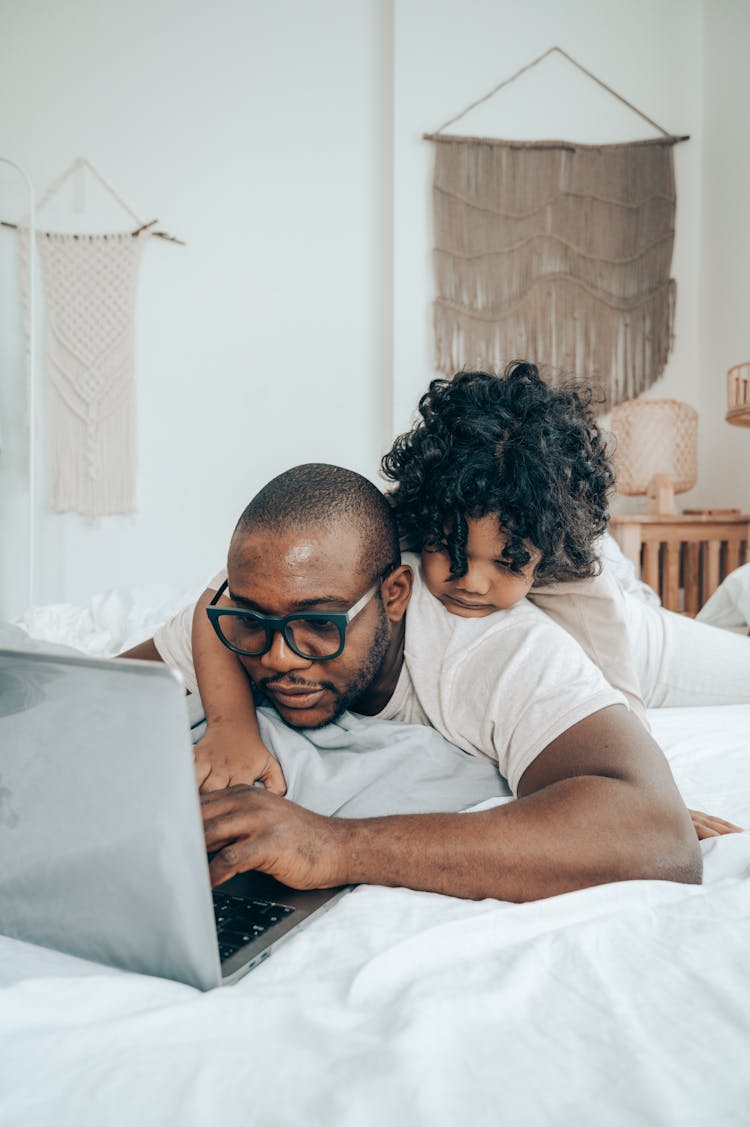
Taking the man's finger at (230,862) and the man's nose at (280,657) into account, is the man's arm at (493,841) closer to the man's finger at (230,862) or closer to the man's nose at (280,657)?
the man's finger at (230,862)

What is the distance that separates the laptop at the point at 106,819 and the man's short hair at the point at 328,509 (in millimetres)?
497

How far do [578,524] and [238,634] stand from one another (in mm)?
470

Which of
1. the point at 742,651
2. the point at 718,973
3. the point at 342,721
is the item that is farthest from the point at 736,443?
the point at 718,973

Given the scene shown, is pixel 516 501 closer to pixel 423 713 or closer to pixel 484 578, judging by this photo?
pixel 484 578

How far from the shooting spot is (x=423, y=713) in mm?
1123

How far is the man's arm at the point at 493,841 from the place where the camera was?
76 centimetres

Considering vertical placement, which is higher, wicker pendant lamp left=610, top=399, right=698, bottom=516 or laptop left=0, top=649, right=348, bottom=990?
wicker pendant lamp left=610, top=399, right=698, bottom=516

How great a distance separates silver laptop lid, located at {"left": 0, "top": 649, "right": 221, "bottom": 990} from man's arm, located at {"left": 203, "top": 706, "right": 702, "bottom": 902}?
0.14m

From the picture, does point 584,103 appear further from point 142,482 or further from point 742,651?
point 742,651

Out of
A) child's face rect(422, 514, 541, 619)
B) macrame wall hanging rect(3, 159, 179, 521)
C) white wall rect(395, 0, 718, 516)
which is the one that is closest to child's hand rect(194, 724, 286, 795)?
child's face rect(422, 514, 541, 619)

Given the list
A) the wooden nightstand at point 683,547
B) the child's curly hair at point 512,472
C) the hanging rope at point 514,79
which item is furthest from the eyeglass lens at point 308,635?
the hanging rope at point 514,79

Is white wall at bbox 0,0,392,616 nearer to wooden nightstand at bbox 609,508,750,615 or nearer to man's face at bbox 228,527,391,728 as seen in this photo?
wooden nightstand at bbox 609,508,750,615

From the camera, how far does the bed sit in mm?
461

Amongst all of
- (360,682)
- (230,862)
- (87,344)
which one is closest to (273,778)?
(360,682)
